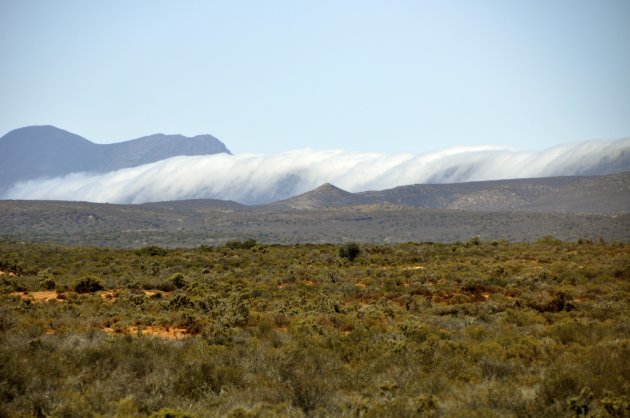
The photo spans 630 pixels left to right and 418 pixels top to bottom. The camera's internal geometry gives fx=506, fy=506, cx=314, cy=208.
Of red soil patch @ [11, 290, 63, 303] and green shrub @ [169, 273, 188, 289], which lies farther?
green shrub @ [169, 273, 188, 289]

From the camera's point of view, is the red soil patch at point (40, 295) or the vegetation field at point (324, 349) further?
the red soil patch at point (40, 295)

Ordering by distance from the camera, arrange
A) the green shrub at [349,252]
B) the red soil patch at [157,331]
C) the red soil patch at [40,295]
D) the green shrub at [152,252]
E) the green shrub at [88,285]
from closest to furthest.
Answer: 1. the red soil patch at [157,331]
2. the red soil patch at [40,295]
3. the green shrub at [88,285]
4. the green shrub at [349,252]
5. the green shrub at [152,252]

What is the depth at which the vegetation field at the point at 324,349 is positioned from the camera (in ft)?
26.5

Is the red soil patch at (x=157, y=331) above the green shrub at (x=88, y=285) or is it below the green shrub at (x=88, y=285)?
below

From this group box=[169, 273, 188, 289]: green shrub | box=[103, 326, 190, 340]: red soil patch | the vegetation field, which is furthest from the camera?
box=[169, 273, 188, 289]: green shrub

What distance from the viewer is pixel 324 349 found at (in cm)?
1170

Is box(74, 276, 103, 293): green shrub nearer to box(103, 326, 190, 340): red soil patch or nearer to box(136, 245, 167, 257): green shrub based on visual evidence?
box(103, 326, 190, 340): red soil patch

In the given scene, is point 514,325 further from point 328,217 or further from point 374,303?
point 328,217

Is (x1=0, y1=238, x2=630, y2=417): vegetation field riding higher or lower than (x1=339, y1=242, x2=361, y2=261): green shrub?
higher

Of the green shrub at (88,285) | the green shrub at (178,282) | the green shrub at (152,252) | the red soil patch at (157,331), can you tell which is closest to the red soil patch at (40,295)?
the green shrub at (88,285)

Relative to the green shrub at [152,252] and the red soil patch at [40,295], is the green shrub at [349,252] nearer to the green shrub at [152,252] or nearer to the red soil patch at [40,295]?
the green shrub at [152,252]

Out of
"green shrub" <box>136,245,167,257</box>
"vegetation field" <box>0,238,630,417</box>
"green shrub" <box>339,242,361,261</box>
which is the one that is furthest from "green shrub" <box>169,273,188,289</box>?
"green shrub" <box>136,245,167,257</box>

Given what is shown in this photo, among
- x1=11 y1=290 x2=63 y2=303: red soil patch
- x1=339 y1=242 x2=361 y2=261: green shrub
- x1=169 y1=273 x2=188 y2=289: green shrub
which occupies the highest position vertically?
x1=11 y1=290 x2=63 y2=303: red soil patch

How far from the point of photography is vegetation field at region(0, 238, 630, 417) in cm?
807
